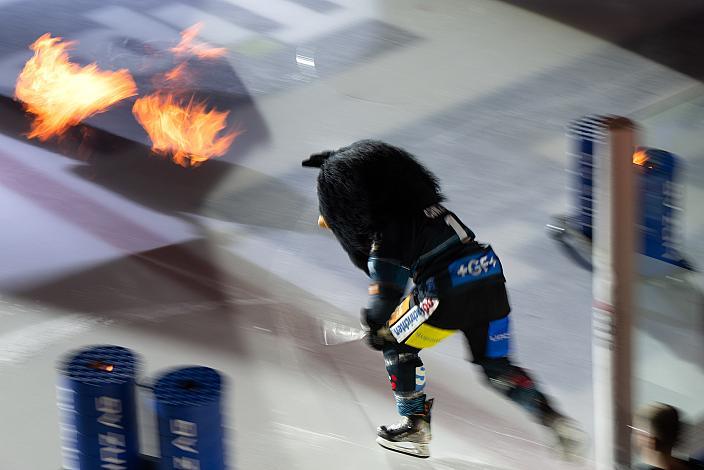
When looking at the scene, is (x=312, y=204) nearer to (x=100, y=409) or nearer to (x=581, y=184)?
(x=581, y=184)

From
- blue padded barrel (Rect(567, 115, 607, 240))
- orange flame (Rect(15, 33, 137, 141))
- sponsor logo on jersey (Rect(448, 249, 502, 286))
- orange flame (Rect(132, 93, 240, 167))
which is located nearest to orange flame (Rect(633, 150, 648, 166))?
sponsor logo on jersey (Rect(448, 249, 502, 286))

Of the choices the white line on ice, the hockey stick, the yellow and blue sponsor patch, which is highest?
the yellow and blue sponsor patch

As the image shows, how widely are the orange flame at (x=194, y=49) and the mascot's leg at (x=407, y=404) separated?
16.0ft

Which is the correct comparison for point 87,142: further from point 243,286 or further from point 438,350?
point 438,350

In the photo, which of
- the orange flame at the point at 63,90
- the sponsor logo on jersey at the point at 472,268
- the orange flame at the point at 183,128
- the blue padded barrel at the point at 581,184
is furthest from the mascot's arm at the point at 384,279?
the orange flame at the point at 63,90

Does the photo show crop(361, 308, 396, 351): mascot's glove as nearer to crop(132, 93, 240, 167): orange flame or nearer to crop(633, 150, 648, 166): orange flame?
crop(633, 150, 648, 166): orange flame

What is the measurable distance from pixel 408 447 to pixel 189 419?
1.78 metres

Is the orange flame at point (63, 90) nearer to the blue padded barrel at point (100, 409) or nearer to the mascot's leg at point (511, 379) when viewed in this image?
the mascot's leg at point (511, 379)

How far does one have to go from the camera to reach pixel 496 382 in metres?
5.73

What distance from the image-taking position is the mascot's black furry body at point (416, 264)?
5.50m

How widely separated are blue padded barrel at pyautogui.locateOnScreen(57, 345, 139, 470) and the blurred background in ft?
1.80

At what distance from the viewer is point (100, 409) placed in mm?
4551

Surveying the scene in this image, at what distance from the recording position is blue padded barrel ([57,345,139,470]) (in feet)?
14.8

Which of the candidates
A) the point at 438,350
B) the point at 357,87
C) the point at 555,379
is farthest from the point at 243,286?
the point at 357,87
